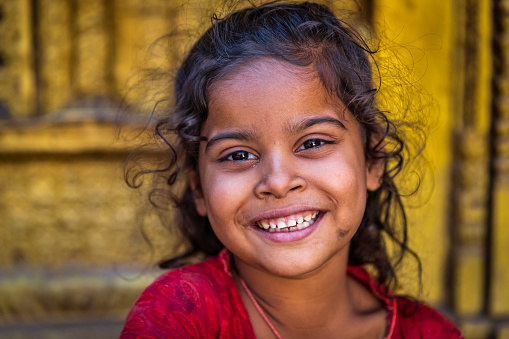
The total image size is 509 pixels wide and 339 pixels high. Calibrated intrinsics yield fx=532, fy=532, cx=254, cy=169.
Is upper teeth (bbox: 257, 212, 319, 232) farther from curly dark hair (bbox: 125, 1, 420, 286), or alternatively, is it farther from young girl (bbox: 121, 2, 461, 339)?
curly dark hair (bbox: 125, 1, 420, 286)

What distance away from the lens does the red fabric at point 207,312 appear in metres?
1.29

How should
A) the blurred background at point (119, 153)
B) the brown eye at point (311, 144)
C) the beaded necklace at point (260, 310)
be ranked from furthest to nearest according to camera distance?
1. the blurred background at point (119, 153)
2. the beaded necklace at point (260, 310)
3. the brown eye at point (311, 144)

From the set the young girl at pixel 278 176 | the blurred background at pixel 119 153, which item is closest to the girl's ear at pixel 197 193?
the young girl at pixel 278 176

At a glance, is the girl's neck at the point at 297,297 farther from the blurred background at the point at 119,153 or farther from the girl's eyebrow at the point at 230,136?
the blurred background at the point at 119,153

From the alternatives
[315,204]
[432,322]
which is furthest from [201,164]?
[432,322]

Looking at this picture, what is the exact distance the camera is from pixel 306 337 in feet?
5.05

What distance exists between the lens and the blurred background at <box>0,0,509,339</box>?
2.49 meters

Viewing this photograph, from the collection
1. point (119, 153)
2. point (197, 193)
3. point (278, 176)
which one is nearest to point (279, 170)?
point (278, 176)

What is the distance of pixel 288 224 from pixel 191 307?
33cm

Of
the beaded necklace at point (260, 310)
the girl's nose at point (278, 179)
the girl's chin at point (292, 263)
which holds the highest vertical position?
the girl's nose at point (278, 179)

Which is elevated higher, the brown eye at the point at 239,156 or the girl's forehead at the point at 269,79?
the girl's forehead at the point at 269,79

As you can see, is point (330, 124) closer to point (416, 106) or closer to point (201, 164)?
point (201, 164)

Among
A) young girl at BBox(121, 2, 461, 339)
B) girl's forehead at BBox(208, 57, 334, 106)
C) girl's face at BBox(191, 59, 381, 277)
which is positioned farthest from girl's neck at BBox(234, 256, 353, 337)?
girl's forehead at BBox(208, 57, 334, 106)

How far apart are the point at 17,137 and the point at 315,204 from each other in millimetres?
1859
